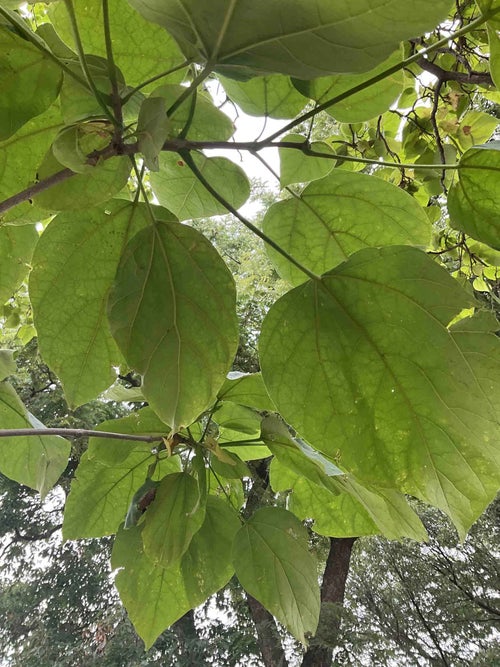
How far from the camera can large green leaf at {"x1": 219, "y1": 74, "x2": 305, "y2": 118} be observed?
313 millimetres

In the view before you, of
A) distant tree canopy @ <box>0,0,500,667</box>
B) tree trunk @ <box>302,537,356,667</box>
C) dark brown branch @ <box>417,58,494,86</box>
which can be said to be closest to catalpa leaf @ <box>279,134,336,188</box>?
distant tree canopy @ <box>0,0,500,667</box>

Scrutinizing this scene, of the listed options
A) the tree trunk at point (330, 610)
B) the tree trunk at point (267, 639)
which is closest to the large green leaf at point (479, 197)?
the tree trunk at point (330, 610)

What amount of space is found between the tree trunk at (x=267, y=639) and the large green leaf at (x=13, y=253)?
3.87 meters

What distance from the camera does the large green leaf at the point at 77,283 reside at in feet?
1.02

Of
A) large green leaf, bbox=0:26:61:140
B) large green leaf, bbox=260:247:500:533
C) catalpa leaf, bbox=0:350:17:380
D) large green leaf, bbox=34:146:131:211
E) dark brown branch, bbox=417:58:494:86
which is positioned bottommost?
catalpa leaf, bbox=0:350:17:380

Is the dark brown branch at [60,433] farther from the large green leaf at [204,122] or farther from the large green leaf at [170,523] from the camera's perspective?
the large green leaf at [204,122]

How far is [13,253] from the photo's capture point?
358 mm

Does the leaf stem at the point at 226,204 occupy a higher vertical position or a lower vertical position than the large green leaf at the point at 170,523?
higher

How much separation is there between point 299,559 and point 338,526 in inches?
2.5

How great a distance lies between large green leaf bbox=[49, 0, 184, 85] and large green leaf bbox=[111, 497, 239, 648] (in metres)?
0.33

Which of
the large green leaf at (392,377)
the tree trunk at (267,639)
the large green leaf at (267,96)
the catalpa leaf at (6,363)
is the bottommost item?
the tree trunk at (267,639)

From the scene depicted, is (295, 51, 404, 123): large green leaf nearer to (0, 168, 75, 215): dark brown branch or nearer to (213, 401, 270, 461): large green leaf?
(0, 168, 75, 215): dark brown branch

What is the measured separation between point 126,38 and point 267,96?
9cm

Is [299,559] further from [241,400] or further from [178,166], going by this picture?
[178,166]
